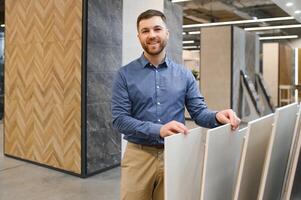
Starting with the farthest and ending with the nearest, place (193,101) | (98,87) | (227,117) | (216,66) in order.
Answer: (216,66)
(98,87)
(193,101)
(227,117)

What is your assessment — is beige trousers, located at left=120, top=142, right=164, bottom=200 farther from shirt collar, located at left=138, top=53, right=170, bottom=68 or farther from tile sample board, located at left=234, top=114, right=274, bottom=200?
tile sample board, located at left=234, top=114, right=274, bottom=200

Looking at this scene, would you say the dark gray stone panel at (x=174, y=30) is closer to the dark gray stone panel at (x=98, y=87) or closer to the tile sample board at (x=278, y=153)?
the dark gray stone panel at (x=98, y=87)

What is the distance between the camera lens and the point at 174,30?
6.67 metres

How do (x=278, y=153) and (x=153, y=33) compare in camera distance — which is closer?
(x=278, y=153)

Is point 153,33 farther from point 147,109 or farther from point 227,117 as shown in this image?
point 227,117

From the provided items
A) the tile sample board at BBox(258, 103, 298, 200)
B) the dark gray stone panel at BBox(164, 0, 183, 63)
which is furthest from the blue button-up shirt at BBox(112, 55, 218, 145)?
the dark gray stone panel at BBox(164, 0, 183, 63)

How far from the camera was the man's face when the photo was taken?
67.1 inches

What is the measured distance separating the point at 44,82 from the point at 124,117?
3481 mm

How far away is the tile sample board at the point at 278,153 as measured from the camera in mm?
1195

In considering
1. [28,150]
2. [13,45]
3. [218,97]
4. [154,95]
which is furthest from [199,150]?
[218,97]

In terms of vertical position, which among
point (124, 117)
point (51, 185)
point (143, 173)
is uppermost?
point (124, 117)

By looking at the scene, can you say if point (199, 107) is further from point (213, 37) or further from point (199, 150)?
point (213, 37)

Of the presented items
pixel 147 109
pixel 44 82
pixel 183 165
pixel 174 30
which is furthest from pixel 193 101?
pixel 174 30

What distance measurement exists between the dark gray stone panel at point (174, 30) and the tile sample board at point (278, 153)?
16.2ft
